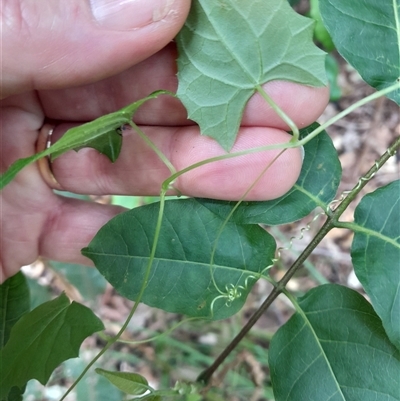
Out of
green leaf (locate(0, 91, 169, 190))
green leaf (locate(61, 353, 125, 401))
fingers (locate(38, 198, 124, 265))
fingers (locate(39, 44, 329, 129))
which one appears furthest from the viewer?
green leaf (locate(61, 353, 125, 401))

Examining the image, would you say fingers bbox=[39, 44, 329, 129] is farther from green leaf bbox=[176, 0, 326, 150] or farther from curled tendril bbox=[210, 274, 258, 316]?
curled tendril bbox=[210, 274, 258, 316]

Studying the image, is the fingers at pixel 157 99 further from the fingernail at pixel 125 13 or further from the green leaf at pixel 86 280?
the green leaf at pixel 86 280

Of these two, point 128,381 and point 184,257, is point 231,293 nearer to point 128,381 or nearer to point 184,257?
point 184,257

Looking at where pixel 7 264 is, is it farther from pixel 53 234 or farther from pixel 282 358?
pixel 282 358

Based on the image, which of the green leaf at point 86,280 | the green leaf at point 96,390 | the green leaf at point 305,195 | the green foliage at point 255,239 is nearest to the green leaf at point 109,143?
the green foliage at point 255,239

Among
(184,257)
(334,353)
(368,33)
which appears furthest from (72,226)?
(368,33)

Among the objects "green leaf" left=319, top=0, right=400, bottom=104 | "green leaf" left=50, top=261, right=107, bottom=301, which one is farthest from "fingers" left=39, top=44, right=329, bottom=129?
"green leaf" left=50, top=261, right=107, bottom=301
